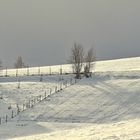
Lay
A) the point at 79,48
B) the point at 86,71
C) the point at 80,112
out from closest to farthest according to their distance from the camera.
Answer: the point at 80,112 → the point at 86,71 → the point at 79,48

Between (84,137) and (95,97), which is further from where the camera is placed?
(95,97)

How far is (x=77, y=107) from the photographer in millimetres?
55875

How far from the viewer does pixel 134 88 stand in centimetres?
6469

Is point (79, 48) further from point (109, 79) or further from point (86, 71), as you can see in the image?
point (109, 79)

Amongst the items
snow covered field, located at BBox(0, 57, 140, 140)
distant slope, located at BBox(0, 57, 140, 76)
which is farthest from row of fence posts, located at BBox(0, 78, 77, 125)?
distant slope, located at BBox(0, 57, 140, 76)

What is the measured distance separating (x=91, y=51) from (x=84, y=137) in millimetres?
70823

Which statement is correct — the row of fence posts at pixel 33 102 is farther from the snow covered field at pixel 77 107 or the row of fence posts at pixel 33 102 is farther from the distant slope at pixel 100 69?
the distant slope at pixel 100 69

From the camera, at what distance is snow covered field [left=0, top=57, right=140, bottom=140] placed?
41691mm

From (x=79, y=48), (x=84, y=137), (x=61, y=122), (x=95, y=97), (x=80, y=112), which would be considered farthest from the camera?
(x=79, y=48)

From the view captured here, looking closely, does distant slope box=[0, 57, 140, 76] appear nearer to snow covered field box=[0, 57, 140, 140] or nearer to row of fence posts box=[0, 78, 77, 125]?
snow covered field box=[0, 57, 140, 140]

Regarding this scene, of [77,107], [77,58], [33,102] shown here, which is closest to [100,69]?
[77,58]

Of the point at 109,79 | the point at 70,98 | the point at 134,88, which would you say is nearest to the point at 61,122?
the point at 70,98

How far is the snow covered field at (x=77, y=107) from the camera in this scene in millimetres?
41691

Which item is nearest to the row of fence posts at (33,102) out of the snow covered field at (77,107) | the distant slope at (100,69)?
the snow covered field at (77,107)
